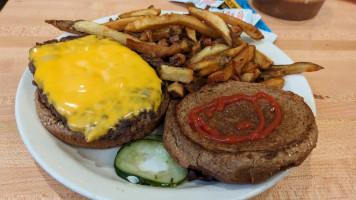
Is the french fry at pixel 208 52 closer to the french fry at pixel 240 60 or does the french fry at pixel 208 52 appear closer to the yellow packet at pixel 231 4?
the french fry at pixel 240 60

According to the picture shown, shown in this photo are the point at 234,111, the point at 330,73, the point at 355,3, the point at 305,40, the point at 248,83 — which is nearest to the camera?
the point at 234,111

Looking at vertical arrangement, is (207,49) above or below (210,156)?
above

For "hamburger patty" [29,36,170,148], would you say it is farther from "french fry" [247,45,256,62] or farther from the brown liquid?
the brown liquid

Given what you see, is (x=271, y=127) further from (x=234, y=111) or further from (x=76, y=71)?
(x=76, y=71)

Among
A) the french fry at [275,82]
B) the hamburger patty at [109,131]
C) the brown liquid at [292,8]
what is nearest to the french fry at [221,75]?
the french fry at [275,82]

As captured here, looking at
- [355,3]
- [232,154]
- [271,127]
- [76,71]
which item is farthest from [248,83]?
[355,3]

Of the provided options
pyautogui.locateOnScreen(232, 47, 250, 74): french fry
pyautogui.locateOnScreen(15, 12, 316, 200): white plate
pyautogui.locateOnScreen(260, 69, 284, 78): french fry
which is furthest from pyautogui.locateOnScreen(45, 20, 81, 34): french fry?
pyautogui.locateOnScreen(260, 69, 284, 78): french fry
